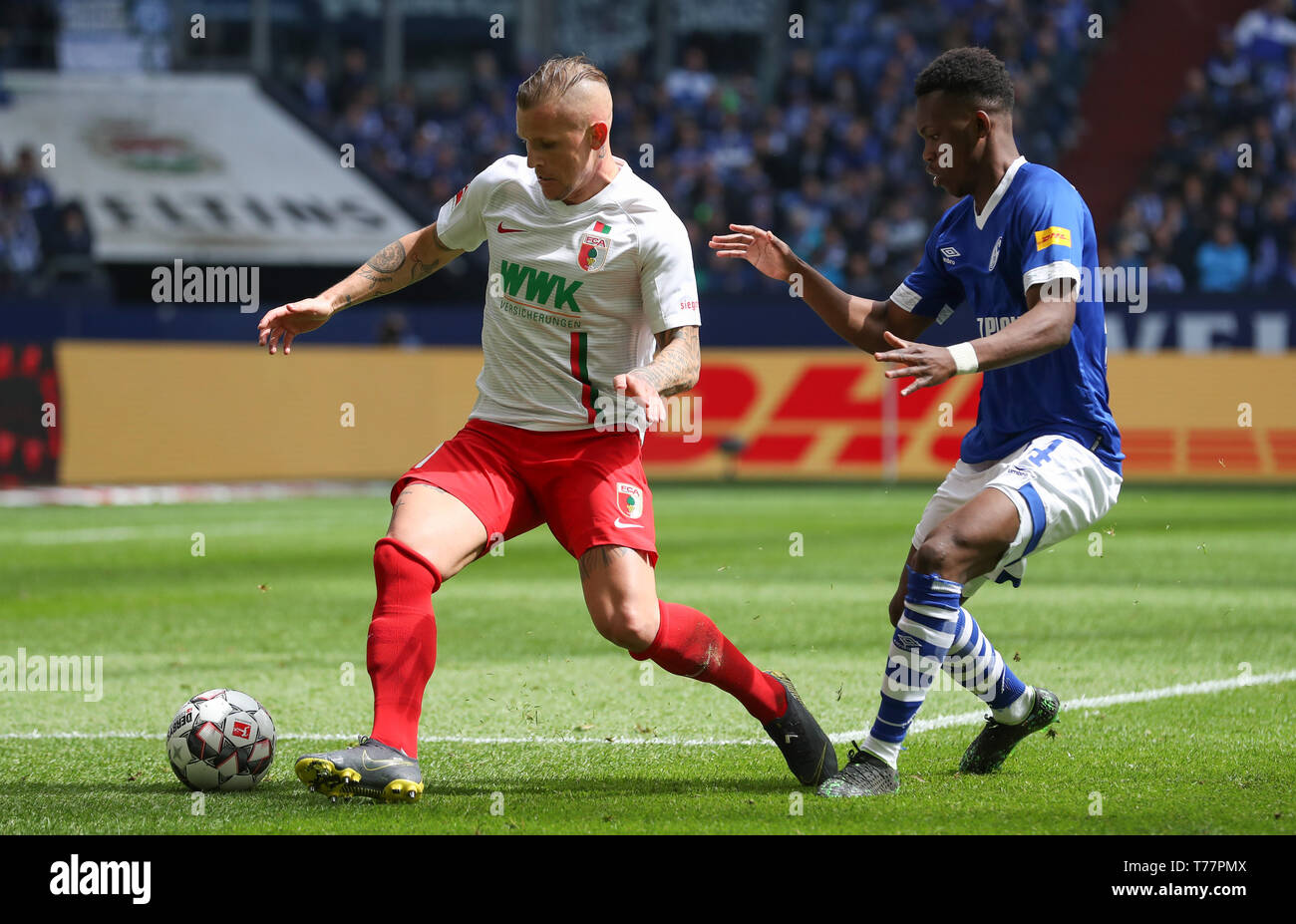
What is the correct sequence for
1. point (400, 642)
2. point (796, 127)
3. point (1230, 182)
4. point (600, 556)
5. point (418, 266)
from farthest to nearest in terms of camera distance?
point (796, 127)
point (1230, 182)
point (418, 266)
point (600, 556)
point (400, 642)

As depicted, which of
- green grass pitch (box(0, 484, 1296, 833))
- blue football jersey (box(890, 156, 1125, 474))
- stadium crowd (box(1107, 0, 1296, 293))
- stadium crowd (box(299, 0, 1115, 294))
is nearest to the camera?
green grass pitch (box(0, 484, 1296, 833))

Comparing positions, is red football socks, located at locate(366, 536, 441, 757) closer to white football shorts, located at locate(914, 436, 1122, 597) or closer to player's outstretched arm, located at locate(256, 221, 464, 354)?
player's outstretched arm, located at locate(256, 221, 464, 354)

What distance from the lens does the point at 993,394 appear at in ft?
18.7

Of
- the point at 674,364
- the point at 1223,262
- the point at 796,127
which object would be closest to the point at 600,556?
the point at 674,364

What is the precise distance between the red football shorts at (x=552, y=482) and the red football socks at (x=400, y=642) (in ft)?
1.05

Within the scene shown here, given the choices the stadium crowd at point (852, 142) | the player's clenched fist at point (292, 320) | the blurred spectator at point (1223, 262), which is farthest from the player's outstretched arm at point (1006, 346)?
the blurred spectator at point (1223, 262)

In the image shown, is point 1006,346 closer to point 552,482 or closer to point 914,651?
point 914,651

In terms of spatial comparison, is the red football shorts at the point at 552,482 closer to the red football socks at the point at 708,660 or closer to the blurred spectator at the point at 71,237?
the red football socks at the point at 708,660

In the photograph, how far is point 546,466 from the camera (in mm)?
5594

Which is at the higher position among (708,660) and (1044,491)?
(1044,491)

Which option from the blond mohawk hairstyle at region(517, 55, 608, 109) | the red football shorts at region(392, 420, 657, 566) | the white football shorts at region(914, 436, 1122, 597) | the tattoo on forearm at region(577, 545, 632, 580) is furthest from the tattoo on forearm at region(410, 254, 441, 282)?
the white football shorts at region(914, 436, 1122, 597)

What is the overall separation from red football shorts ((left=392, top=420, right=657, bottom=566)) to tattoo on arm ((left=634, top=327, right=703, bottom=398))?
13.6 inches

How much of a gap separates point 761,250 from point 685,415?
16036mm

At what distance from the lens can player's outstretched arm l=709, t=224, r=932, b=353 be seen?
235 inches
